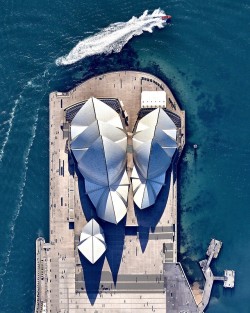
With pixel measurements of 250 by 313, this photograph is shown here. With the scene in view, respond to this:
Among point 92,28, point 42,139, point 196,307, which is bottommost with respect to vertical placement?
point 196,307

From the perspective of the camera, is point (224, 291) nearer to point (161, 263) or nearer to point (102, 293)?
point (161, 263)

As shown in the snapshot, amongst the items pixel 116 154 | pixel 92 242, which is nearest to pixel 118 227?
pixel 92 242

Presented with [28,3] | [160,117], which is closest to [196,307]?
[160,117]

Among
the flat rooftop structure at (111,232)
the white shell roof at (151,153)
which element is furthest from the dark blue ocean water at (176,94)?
the white shell roof at (151,153)

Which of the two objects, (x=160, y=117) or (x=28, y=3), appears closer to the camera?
(x=160, y=117)

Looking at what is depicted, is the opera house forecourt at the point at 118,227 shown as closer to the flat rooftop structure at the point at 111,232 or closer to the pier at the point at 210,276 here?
the flat rooftop structure at the point at 111,232

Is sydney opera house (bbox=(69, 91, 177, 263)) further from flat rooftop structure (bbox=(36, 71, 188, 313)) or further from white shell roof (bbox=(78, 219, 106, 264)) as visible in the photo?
flat rooftop structure (bbox=(36, 71, 188, 313))
